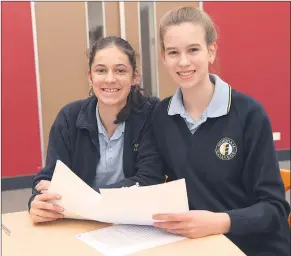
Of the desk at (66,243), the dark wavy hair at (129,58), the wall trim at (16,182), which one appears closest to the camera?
the desk at (66,243)

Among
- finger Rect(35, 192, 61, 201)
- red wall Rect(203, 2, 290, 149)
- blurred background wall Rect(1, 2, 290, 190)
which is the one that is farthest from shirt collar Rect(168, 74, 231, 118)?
red wall Rect(203, 2, 290, 149)

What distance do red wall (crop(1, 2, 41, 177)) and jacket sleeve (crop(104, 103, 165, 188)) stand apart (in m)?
2.75

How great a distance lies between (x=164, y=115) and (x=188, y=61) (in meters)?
0.22

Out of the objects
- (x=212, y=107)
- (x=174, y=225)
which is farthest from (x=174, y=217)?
(x=212, y=107)

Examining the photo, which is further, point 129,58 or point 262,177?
point 129,58

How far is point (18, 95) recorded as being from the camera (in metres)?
3.88

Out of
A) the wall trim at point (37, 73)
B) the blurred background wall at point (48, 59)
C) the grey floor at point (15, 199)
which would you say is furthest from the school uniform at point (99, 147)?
the wall trim at point (37, 73)

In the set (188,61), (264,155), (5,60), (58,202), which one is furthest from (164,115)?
(5,60)

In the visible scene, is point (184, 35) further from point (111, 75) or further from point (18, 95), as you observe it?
point (18, 95)

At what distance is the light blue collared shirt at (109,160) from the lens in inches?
57.3

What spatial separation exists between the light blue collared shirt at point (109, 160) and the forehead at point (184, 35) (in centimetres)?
41

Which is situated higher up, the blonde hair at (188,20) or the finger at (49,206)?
the blonde hair at (188,20)

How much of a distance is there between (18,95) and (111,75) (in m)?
2.69

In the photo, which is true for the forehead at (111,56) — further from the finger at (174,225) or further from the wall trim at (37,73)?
the wall trim at (37,73)
